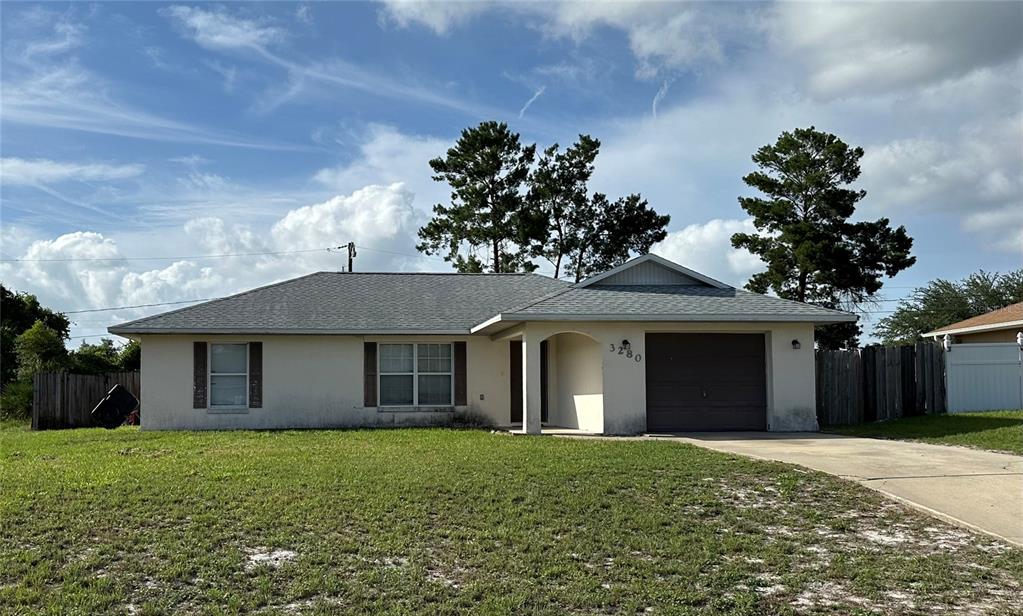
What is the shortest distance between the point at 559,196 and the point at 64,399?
2275 cm

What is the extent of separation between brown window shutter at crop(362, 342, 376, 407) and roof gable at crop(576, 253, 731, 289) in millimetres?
4866

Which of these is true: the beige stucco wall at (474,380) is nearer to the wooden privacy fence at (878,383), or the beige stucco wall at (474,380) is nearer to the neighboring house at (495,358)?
the neighboring house at (495,358)

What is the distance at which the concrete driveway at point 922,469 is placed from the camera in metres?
9.41

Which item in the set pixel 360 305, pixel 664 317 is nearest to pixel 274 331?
pixel 360 305

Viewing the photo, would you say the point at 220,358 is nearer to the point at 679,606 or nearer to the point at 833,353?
the point at 833,353

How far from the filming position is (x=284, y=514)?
9023mm

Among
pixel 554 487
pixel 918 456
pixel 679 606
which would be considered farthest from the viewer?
pixel 918 456

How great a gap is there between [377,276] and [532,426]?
28.5 ft

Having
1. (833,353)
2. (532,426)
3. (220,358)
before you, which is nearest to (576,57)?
(532,426)

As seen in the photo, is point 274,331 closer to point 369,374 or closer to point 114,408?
point 369,374

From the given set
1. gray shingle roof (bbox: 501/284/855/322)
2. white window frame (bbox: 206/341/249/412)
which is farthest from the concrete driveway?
white window frame (bbox: 206/341/249/412)

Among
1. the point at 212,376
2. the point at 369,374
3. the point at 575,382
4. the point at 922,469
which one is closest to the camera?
the point at 922,469

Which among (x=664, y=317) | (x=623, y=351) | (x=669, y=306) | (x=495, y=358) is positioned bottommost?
(x=495, y=358)

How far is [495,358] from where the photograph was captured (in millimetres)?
20719
